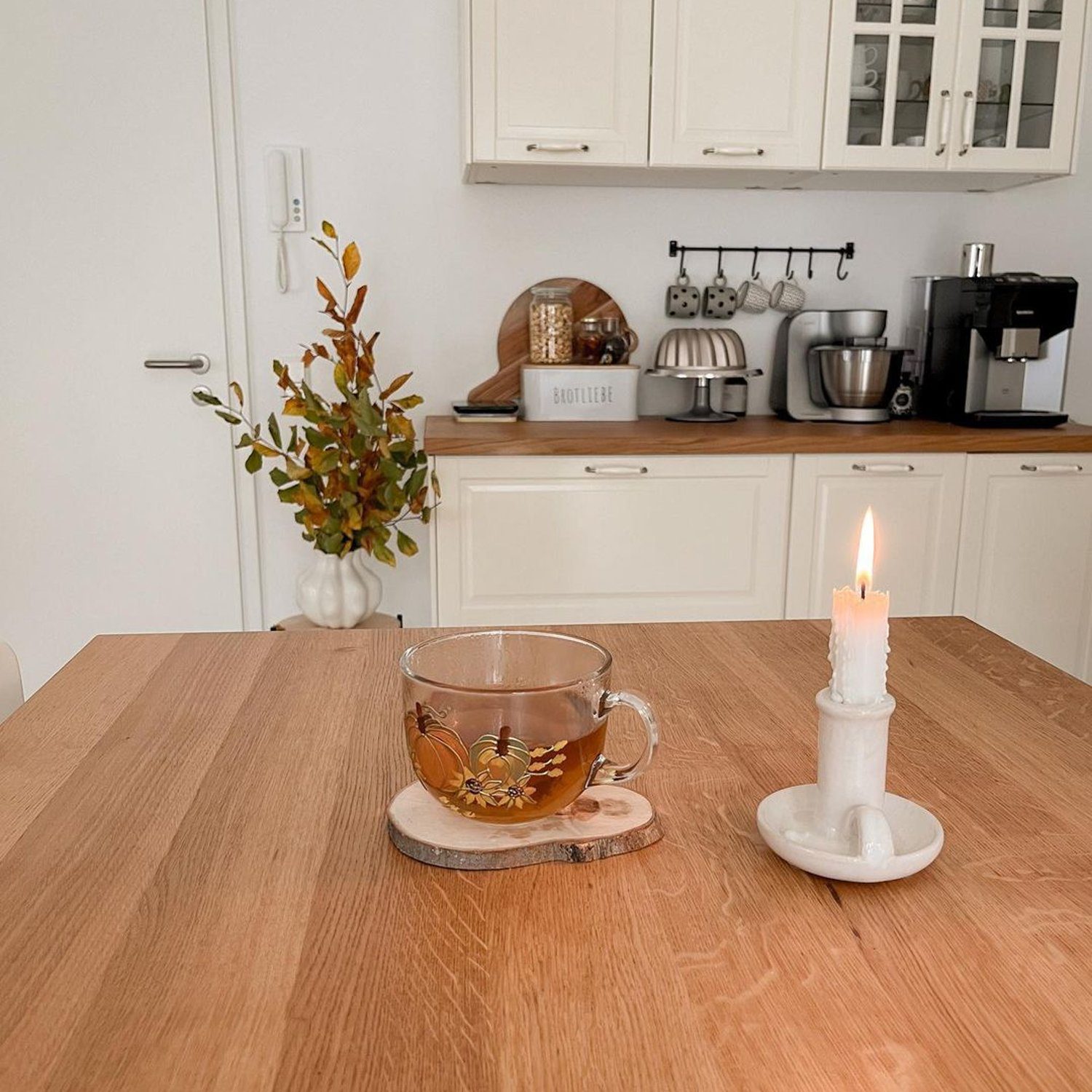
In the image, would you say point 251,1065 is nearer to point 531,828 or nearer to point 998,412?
point 531,828

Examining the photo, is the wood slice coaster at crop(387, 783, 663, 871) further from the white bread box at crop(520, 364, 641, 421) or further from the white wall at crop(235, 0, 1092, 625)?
the white wall at crop(235, 0, 1092, 625)

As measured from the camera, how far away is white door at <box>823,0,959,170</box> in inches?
104

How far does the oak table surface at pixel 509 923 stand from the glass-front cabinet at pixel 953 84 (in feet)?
6.95

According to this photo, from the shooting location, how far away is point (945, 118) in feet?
8.81

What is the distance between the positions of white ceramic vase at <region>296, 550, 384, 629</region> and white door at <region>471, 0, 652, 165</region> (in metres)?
1.04

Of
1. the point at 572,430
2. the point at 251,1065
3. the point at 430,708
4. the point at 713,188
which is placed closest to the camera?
the point at 251,1065

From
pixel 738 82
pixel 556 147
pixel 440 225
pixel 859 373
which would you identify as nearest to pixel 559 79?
pixel 556 147

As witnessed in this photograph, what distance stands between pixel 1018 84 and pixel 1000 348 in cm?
65

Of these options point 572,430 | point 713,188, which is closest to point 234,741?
point 572,430

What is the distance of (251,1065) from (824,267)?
299 cm

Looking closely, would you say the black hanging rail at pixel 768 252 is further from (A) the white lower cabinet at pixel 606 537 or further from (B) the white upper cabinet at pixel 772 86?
(A) the white lower cabinet at pixel 606 537

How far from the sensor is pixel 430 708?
0.69 m

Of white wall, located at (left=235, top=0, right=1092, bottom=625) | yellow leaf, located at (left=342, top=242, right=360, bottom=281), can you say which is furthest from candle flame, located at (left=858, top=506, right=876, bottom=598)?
white wall, located at (left=235, top=0, right=1092, bottom=625)

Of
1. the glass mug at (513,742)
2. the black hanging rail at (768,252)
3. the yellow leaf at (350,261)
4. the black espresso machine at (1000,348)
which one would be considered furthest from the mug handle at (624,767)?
the black hanging rail at (768,252)
